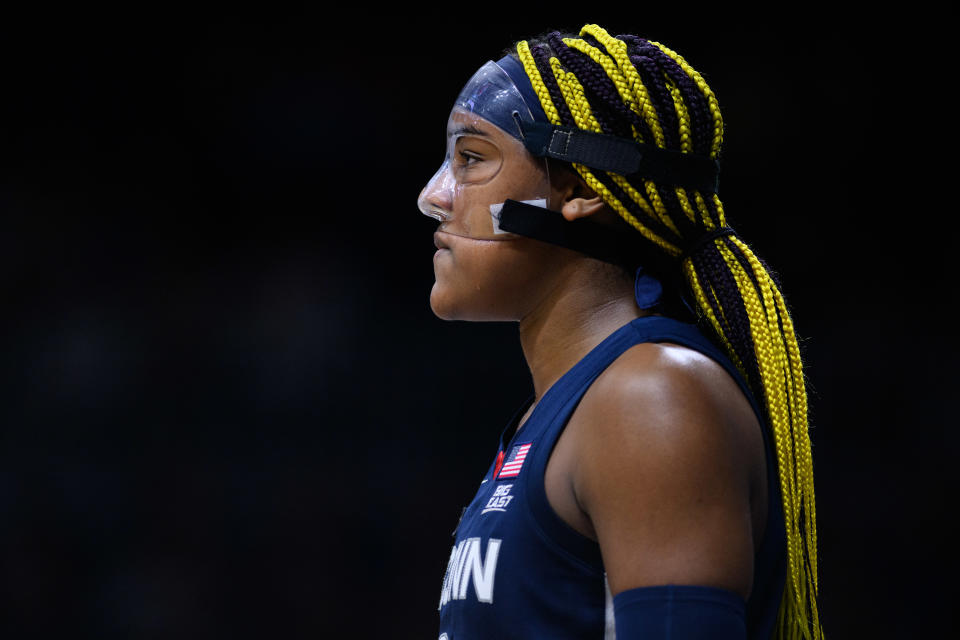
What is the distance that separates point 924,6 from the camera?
2688 millimetres

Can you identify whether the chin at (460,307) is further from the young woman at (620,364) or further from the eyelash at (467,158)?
the eyelash at (467,158)

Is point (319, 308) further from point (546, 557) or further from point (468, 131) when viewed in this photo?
point (546, 557)

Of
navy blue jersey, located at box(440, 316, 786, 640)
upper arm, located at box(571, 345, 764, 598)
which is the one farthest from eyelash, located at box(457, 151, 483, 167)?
upper arm, located at box(571, 345, 764, 598)

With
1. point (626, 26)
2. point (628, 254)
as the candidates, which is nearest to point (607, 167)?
point (628, 254)

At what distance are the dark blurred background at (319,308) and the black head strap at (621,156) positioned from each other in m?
1.75

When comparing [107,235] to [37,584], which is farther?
[107,235]

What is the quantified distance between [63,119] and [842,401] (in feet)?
7.75

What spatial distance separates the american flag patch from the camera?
3.41 feet

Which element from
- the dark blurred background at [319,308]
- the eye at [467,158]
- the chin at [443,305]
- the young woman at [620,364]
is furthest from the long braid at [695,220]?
the dark blurred background at [319,308]

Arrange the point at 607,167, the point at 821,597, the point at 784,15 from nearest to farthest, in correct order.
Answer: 1. the point at 607,167
2. the point at 821,597
3. the point at 784,15

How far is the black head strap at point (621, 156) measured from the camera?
3.54 feet

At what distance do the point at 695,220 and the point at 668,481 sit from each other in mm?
386

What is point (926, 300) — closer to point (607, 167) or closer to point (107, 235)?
point (607, 167)

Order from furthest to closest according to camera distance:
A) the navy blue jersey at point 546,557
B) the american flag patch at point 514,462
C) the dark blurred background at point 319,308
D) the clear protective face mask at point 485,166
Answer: the dark blurred background at point 319,308 → the clear protective face mask at point 485,166 → the american flag patch at point 514,462 → the navy blue jersey at point 546,557
